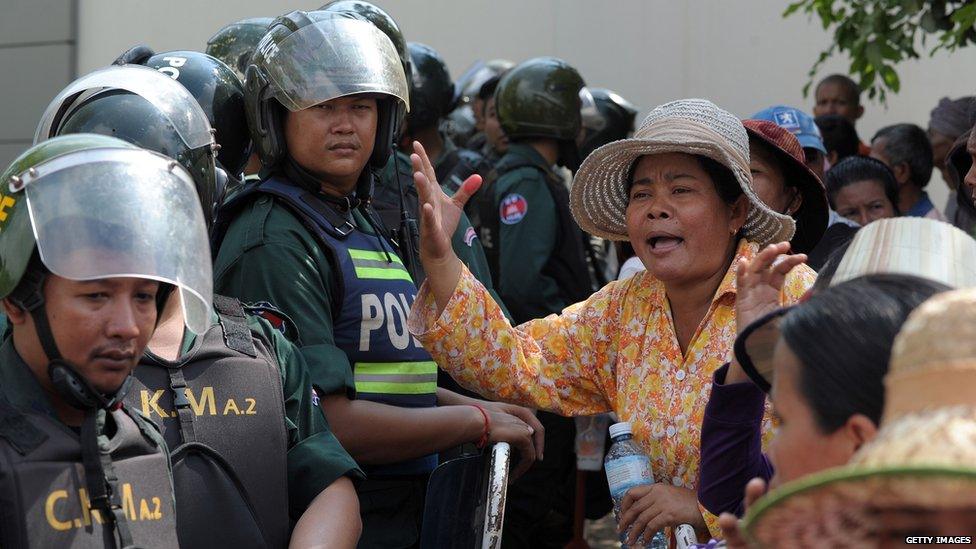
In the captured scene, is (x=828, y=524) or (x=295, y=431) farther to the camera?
(x=295, y=431)

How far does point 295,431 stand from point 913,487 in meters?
1.67

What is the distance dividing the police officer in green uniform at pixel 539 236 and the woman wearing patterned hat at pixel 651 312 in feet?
8.45

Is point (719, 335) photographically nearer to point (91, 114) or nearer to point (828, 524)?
point (91, 114)

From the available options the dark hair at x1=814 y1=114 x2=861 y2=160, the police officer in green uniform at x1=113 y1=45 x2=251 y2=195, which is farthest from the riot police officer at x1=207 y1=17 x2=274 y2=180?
the dark hair at x1=814 y1=114 x2=861 y2=160

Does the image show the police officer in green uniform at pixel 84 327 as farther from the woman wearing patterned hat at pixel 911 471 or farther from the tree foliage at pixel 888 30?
the tree foliage at pixel 888 30

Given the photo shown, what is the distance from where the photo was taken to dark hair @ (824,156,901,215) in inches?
234

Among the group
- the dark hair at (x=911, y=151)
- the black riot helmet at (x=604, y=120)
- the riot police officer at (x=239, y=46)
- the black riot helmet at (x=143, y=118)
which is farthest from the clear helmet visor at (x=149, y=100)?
the black riot helmet at (x=604, y=120)

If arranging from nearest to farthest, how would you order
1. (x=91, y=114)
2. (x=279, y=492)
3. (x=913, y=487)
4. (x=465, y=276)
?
(x=913, y=487) < (x=279, y=492) < (x=91, y=114) < (x=465, y=276)

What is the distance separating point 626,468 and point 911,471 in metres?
1.89

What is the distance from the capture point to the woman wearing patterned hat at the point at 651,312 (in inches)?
128

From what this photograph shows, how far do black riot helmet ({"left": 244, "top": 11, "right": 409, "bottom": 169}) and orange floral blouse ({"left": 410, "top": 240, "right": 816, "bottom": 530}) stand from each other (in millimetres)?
676

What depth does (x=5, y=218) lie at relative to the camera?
2.35 m

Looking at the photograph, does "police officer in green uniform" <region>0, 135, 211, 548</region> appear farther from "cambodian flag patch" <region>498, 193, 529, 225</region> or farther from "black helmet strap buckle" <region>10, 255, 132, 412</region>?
"cambodian flag patch" <region>498, 193, 529, 225</region>

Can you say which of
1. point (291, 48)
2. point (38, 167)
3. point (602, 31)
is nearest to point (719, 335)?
point (291, 48)
